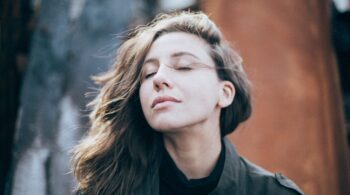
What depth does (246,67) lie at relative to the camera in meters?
2.98

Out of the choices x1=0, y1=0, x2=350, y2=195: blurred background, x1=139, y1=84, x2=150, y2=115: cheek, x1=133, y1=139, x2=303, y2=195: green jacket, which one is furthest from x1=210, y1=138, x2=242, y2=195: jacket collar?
x1=0, y1=0, x2=350, y2=195: blurred background

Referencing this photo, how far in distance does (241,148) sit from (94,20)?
148 centimetres

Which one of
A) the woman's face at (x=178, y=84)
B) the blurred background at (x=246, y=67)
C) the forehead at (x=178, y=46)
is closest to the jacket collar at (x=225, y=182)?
the woman's face at (x=178, y=84)

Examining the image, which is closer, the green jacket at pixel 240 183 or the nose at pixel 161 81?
the nose at pixel 161 81

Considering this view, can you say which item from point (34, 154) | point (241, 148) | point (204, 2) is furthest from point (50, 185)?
point (204, 2)

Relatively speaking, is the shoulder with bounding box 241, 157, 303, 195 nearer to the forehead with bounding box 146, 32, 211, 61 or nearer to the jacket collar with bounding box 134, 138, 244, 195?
the jacket collar with bounding box 134, 138, 244, 195

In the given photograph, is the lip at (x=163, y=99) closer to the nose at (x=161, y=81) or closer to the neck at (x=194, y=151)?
the nose at (x=161, y=81)

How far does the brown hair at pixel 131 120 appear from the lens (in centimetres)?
192

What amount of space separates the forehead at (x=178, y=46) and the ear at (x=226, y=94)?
0.56 ft

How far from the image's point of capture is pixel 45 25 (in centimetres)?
287

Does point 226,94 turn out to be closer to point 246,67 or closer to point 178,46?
point 178,46

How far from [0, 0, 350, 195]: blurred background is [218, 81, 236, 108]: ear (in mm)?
828

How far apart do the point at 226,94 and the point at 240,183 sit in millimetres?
454

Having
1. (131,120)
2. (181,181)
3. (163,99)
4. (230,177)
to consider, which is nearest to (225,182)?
(230,177)
